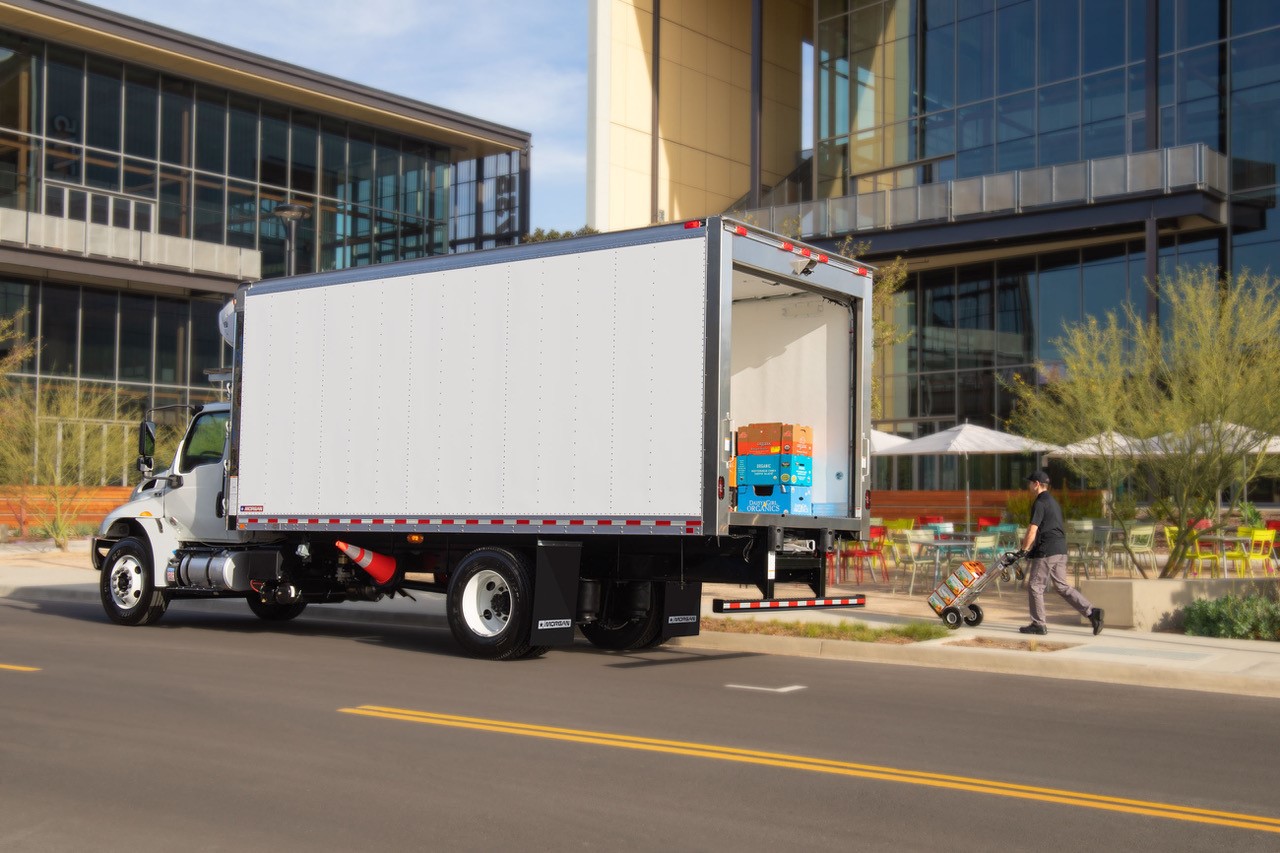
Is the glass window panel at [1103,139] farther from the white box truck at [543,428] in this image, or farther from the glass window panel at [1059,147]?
A: the white box truck at [543,428]

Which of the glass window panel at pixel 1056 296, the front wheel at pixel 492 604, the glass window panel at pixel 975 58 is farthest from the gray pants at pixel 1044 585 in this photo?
the glass window panel at pixel 975 58

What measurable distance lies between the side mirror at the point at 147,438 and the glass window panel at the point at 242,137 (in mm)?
31545

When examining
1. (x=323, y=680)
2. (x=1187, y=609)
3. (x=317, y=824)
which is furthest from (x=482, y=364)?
Result: (x=1187, y=609)

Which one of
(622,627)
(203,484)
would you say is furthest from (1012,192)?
(203,484)

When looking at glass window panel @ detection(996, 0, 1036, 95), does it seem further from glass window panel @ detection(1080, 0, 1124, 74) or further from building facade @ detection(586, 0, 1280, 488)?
glass window panel @ detection(1080, 0, 1124, 74)

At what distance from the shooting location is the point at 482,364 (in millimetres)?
12734

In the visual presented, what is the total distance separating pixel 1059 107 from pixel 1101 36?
2.02m

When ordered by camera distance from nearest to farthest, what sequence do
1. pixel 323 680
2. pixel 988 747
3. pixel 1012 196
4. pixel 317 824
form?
pixel 317 824, pixel 988 747, pixel 323 680, pixel 1012 196

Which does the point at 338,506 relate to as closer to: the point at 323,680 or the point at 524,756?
the point at 323,680

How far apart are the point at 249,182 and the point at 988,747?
41.7 metres

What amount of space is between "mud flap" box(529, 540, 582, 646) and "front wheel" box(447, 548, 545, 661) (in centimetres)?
17

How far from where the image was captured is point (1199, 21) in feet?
107

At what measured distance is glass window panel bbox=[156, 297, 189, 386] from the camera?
43250mm

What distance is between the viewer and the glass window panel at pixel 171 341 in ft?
142
